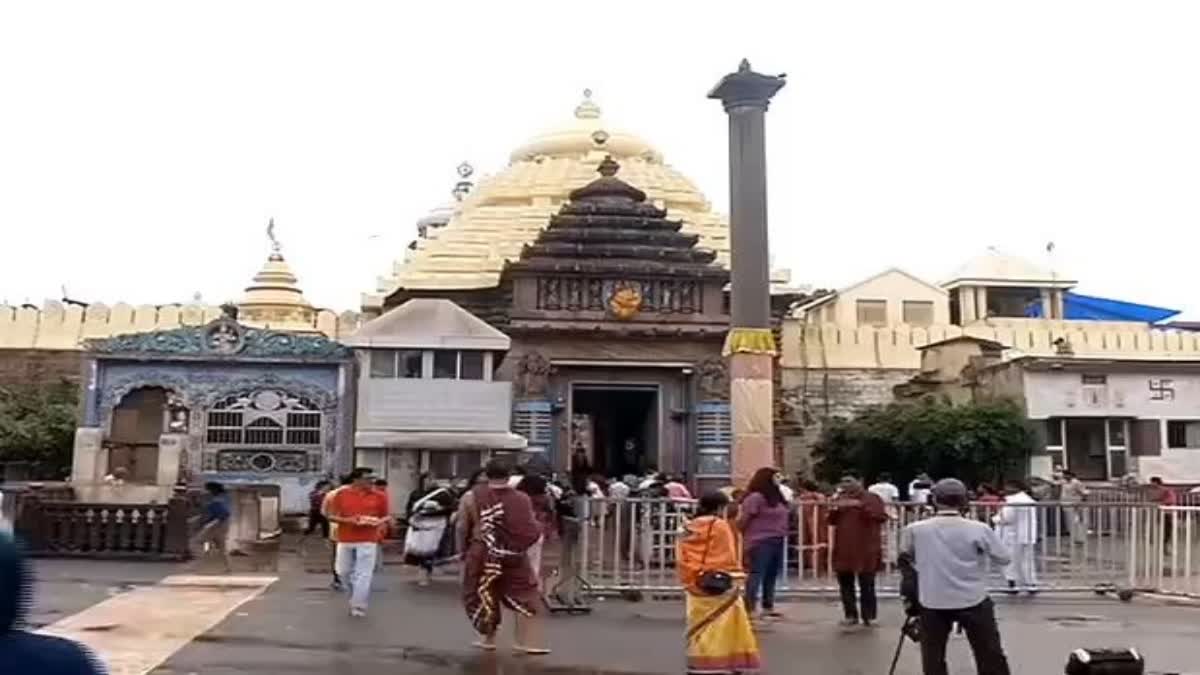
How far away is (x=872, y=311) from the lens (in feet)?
181

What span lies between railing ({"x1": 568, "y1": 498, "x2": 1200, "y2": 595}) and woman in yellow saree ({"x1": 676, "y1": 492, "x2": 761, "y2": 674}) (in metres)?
6.53

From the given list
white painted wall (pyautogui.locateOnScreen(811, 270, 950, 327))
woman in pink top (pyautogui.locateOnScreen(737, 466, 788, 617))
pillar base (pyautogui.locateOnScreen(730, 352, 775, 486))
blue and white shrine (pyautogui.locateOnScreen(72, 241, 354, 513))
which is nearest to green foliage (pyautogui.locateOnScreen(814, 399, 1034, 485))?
blue and white shrine (pyautogui.locateOnScreen(72, 241, 354, 513))

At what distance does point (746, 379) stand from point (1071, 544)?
4.25m

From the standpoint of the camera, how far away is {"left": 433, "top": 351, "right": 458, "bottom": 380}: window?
97.5 ft

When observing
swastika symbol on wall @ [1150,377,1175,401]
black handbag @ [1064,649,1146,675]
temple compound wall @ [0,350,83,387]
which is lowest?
black handbag @ [1064,649,1146,675]

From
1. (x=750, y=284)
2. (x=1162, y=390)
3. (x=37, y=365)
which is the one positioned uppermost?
(x=37, y=365)

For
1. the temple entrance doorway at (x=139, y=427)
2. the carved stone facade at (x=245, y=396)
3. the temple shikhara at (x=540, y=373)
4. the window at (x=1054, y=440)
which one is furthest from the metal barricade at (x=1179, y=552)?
the temple entrance doorway at (x=139, y=427)

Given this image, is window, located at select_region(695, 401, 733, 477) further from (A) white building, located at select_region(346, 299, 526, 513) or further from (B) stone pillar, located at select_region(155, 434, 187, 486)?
(B) stone pillar, located at select_region(155, 434, 187, 486)

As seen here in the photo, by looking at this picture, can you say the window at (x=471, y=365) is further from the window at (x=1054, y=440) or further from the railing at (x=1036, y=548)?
the window at (x=1054, y=440)

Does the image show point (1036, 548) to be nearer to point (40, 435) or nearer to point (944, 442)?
point (944, 442)

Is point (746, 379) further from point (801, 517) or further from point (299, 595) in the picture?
point (299, 595)

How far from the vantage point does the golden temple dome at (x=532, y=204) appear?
37906 mm

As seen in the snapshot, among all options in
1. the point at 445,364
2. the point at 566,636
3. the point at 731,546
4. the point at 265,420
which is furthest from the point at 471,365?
the point at 731,546

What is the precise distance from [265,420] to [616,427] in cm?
945
